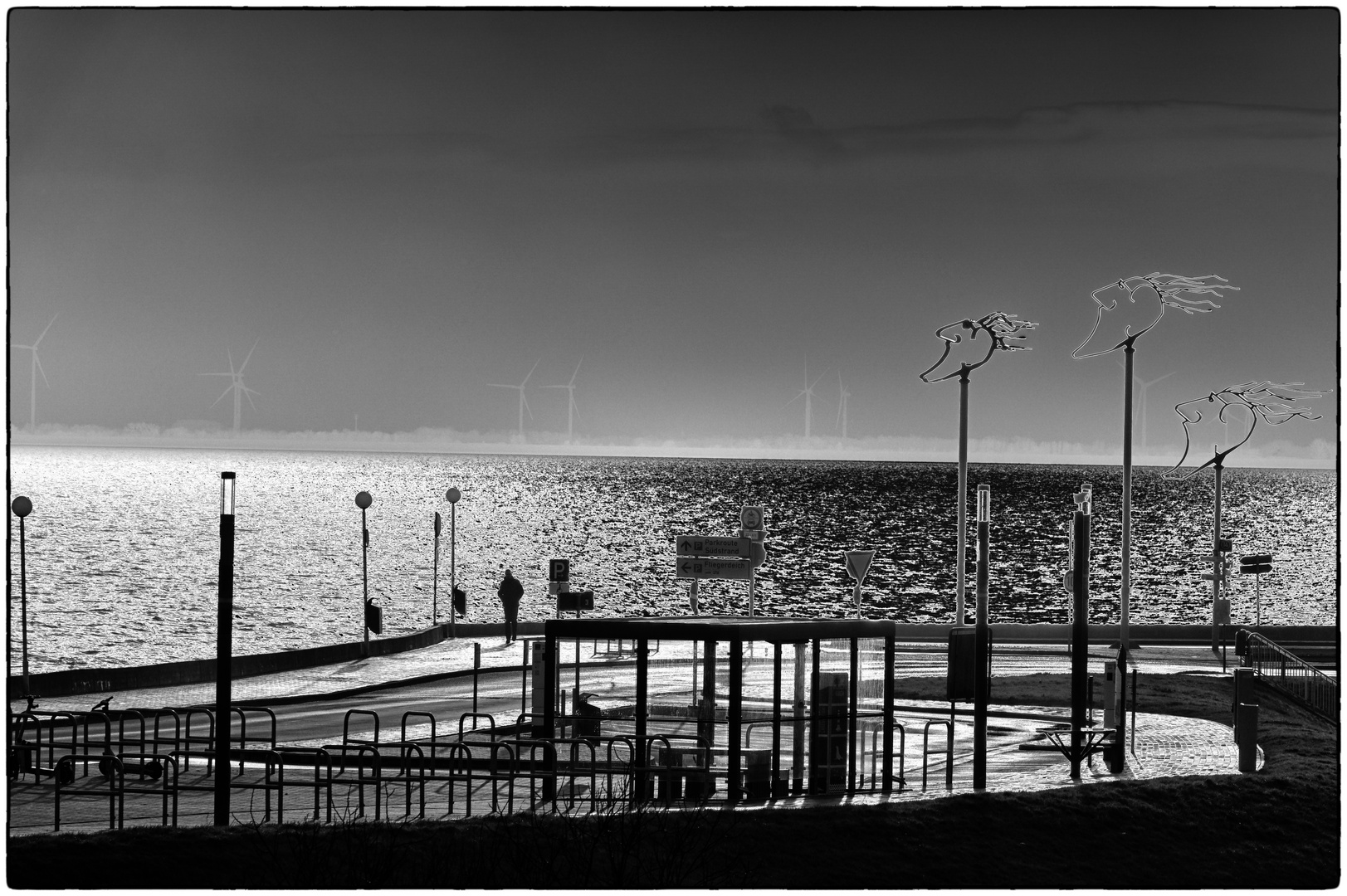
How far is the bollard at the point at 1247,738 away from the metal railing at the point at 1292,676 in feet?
22.8

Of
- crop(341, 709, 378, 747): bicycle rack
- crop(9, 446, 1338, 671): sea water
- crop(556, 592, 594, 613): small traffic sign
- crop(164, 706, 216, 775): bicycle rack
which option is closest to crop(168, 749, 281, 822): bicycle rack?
crop(164, 706, 216, 775): bicycle rack

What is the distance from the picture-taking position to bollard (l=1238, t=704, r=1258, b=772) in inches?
889

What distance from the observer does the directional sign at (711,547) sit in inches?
1351

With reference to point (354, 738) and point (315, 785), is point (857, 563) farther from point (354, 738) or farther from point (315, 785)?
point (315, 785)

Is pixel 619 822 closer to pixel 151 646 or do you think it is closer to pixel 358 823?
pixel 358 823

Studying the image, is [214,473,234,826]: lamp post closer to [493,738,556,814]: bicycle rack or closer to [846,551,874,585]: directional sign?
[493,738,556,814]: bicycle rack

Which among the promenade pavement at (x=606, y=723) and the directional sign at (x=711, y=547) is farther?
the directional sign at (x=711, y=547)

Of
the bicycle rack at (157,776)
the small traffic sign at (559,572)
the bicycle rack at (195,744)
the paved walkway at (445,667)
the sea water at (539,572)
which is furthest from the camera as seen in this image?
the sea water at (539,572)

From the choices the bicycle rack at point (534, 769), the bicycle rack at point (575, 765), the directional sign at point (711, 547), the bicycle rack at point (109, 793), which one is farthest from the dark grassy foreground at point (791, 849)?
the directional sign at point (711, 547)

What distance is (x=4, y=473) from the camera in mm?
17672

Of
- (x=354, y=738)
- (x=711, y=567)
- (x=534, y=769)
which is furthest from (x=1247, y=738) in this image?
(x=354, y=738)

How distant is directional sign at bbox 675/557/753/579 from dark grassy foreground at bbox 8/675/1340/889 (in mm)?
14321

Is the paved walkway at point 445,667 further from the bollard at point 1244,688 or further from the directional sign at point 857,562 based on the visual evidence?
the bollard at point 1244,688

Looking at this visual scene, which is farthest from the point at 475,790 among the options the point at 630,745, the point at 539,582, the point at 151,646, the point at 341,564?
the point at 341,564
